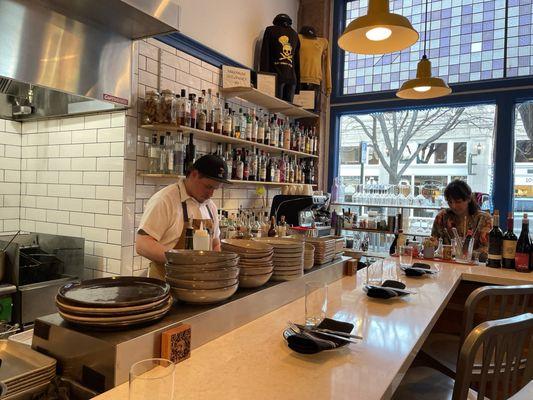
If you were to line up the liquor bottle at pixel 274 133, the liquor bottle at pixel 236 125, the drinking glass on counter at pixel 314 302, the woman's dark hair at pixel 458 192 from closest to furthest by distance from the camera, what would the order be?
the drinking glass on counter at pixel 314 302
the woman's dark hair at pixel 458 192
the liquor bottle at pixel 236 125
the liquor bottle at pixel 274 133

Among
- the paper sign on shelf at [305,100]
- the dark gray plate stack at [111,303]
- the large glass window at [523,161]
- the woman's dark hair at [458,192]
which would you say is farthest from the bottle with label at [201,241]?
the large glass window at [523,161]

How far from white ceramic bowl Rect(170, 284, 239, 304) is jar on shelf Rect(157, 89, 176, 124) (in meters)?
1.80

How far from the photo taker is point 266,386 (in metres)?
1.04

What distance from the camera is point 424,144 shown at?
4.91 metres

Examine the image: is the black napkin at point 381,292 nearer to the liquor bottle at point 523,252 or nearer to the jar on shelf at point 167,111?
the liquor bottle at point 523,252

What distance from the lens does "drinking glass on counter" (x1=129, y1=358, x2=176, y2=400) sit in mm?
867

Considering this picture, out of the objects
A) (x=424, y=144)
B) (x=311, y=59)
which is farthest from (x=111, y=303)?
(x=424, y=144)

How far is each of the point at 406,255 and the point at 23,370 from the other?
2.55 metres

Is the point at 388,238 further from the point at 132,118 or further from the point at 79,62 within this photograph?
the point at 79,62

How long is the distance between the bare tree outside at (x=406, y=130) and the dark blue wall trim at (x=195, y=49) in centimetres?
215

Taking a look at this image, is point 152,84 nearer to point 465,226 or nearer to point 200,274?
point 200,274

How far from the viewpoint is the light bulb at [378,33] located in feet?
7.58

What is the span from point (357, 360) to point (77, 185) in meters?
2.63

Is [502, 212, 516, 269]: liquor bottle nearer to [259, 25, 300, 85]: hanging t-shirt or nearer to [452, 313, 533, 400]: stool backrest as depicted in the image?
[452, 313, 533, 400]: stool backrest
